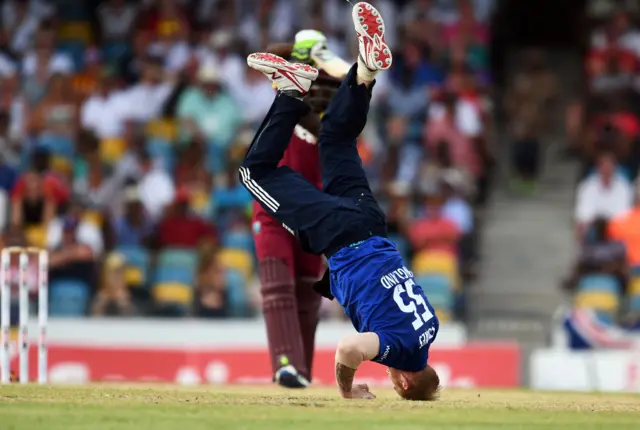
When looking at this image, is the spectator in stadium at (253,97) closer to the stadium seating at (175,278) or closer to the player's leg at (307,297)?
the stadium seating at (175,278)

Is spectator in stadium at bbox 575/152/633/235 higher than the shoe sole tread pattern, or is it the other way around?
spectator in stadium at bbox 575/152/633/235

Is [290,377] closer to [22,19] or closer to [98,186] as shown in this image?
[98,186]

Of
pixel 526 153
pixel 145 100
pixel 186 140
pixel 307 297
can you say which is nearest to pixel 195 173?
pixel 186 140

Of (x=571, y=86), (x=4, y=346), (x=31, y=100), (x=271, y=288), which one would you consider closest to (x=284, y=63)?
(x=271, y=288)

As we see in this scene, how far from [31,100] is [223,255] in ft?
15.0

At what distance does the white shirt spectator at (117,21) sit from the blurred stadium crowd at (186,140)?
3cm

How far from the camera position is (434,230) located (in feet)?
57.1

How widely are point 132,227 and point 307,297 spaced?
23.4 ft

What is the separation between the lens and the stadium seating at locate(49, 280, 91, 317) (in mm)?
16703

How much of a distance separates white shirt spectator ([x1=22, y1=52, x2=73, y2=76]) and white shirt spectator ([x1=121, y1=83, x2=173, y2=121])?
1.06 m

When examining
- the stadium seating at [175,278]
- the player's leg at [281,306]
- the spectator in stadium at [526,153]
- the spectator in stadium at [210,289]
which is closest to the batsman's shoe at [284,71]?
the player's leg at [281,306]

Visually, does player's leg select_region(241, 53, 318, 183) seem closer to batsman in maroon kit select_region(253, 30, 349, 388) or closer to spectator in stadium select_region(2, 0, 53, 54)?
batsman in maroon kit select_region(253, 30, 349, 388)

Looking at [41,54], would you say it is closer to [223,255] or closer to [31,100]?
[31,100]

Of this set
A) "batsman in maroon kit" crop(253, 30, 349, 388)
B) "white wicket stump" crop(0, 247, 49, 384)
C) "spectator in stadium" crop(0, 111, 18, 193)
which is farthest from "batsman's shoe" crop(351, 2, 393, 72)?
"spectator in stadium" crop(0, 111, 18, 193)
